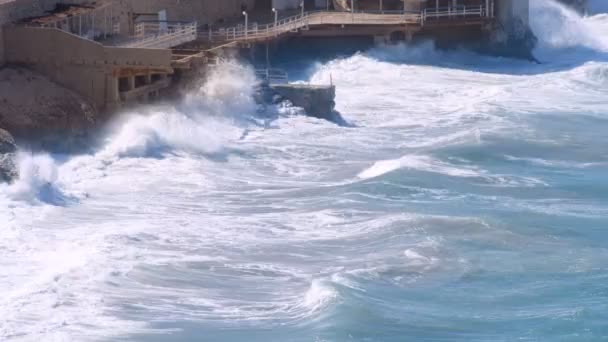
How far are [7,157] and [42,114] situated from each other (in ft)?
13.0

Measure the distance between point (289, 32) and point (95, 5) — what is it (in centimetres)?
1013

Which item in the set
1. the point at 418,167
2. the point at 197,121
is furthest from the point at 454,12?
the point at 418,167

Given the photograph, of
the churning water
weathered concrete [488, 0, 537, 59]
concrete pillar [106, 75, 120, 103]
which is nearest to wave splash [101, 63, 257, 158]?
the churning water

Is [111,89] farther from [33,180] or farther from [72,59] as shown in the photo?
[33,180]

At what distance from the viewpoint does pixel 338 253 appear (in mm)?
24359

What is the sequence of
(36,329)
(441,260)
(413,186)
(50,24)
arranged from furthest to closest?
(50,24), (413,186), (441,260), (36,329)

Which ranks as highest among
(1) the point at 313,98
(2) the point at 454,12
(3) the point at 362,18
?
(2) the point at 454,12

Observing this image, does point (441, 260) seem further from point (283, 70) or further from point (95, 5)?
point (283, 70)

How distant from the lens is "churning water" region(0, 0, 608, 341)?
20.6 m

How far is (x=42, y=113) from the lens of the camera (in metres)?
32.4

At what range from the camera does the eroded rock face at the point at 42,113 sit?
31.8m

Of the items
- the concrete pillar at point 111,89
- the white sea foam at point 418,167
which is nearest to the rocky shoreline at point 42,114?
the concrete pillar at point 111,89

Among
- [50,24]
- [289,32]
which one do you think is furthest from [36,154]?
[289,32]

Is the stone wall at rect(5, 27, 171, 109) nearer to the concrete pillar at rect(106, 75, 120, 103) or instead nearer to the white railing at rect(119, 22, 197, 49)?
the concrete pillar at rect(106, 75, 120, 103)
